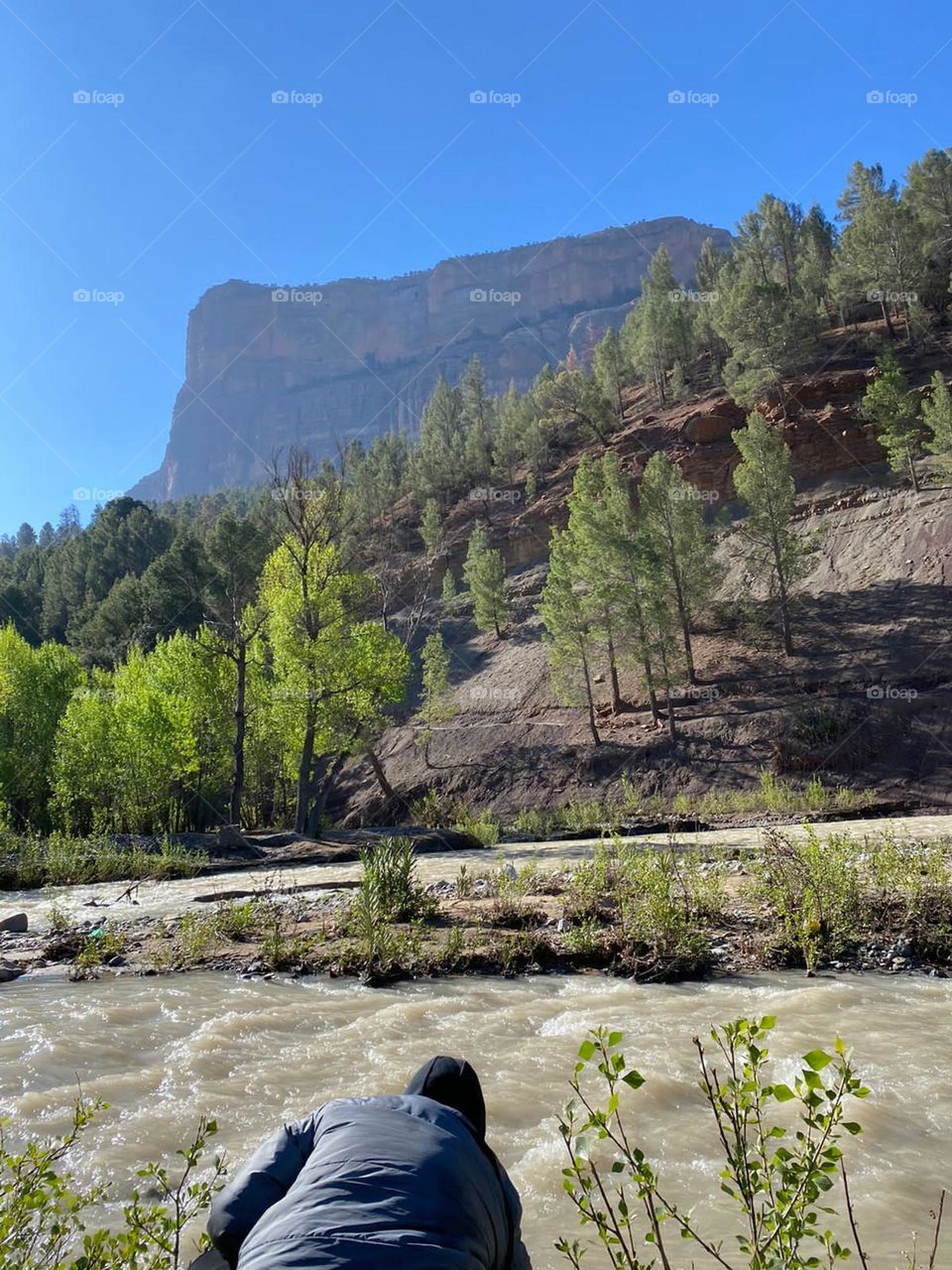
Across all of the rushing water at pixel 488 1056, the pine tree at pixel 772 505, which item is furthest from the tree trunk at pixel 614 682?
the rushing water at pixel 488 1056

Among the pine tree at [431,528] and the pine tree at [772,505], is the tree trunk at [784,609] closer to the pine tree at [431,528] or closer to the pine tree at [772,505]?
the pine tree at [772,505]

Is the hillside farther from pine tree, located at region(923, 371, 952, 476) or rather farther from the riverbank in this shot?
the riverbank

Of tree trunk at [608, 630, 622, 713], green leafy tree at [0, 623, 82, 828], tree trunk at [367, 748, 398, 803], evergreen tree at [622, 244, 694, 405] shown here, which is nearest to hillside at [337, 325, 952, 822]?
tree trunk at [608, 630, 622, 713]

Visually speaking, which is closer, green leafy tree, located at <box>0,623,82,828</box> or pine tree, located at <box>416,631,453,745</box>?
green leafy tree, located at <box>0,623,82,828</box>

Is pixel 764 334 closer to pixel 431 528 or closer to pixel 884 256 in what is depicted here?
pixel 884 256

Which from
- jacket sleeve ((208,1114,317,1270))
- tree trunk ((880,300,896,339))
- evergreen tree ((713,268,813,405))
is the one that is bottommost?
jacket sleeve ((208,1114,317,1270))

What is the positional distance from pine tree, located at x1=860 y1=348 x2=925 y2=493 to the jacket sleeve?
153ft

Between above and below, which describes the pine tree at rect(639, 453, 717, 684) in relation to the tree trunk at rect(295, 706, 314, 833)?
above

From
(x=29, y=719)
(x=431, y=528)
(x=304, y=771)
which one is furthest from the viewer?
(x=431, y=528)

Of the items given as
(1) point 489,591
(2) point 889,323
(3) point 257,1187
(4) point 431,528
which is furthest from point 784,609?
(3) point 257,1187

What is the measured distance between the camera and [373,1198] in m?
2.06

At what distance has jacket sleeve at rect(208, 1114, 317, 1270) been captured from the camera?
2.34m

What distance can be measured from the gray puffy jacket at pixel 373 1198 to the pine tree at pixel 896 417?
152ft

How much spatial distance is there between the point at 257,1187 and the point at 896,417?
48.5 m
